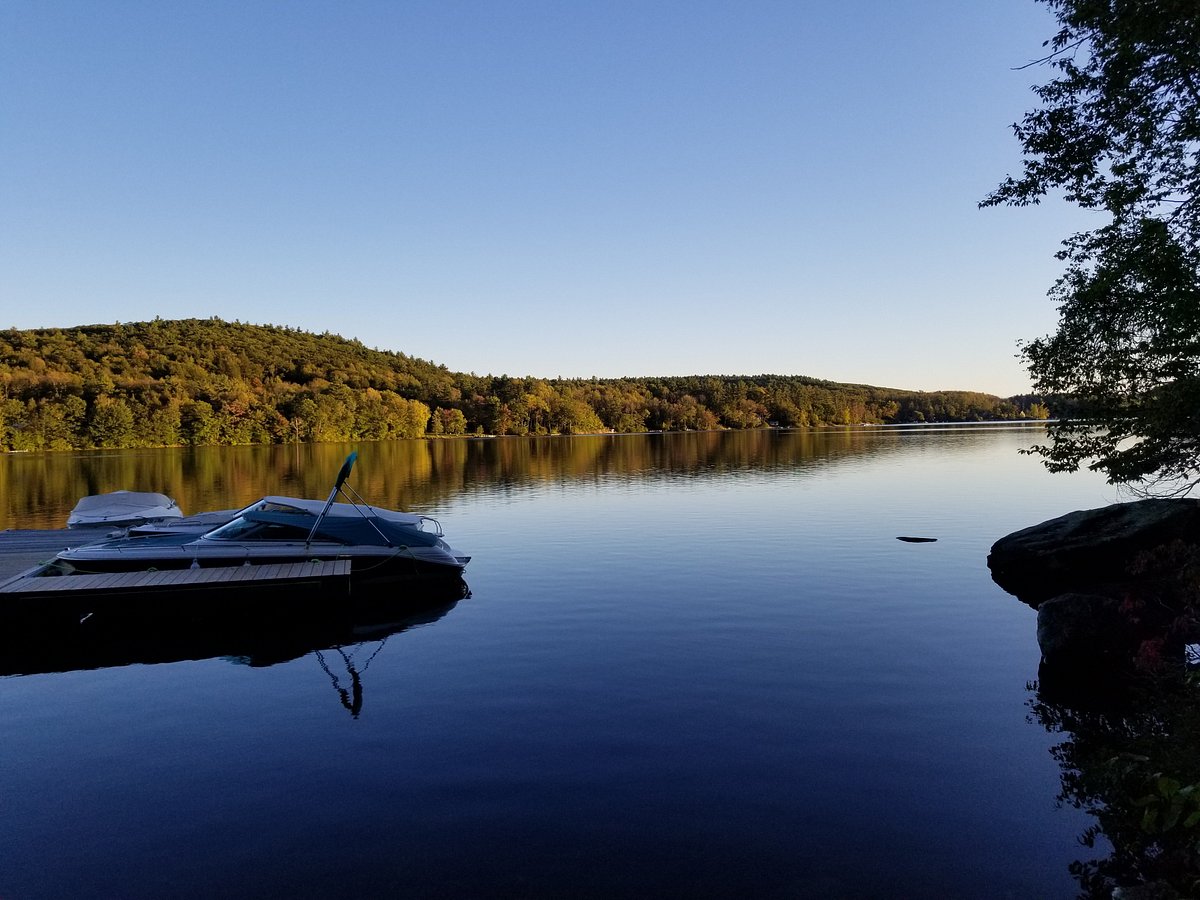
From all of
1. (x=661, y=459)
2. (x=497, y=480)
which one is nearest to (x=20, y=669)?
(x=497, y=480)

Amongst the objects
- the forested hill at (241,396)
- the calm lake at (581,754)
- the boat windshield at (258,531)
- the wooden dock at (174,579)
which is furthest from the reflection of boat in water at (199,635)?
the forested hill at (241,396)

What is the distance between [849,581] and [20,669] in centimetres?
1913

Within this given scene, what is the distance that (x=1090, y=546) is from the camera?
64.6 ft

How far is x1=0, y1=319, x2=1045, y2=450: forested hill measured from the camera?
11206 cm

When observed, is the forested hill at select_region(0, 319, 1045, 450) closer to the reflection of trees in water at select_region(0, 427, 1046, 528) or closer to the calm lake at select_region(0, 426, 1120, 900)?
the reflection of trees in water at select_region(0, 427, 1046, 528)

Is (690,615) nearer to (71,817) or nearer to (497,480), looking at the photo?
(71,817)

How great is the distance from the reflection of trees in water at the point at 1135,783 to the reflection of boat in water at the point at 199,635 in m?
Answer: 12.9

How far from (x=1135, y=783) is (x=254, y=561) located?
18308 mm

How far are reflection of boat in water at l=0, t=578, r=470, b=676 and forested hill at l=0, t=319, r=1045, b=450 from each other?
11219 cm

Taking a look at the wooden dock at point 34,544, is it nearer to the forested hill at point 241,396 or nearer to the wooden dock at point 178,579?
the wooden dock at point 178,579

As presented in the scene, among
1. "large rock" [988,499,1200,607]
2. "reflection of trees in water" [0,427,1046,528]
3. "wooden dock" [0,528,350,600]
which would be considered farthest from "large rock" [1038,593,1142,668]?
"reflection of trees in water" [0,427,1046,528]

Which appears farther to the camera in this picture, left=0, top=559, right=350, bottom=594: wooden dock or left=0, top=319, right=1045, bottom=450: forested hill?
left=0, top=319, right=1045, bottom=450: forested hill

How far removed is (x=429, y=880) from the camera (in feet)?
A: 23.0

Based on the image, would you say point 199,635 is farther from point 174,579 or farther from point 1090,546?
point 1090,546
